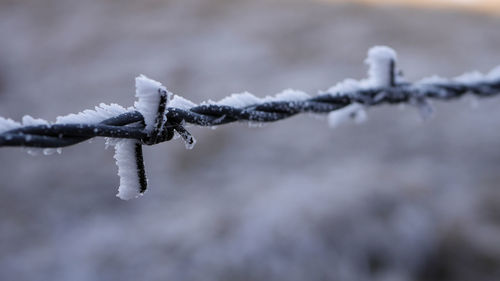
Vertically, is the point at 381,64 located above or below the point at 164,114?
above

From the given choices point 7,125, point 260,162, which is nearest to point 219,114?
point 7,125

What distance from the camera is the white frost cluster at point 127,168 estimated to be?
59cm

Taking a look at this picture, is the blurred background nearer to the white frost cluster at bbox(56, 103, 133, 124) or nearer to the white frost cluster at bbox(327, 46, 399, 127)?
the white frost cluster at bbox(327, 46, 399, 127)

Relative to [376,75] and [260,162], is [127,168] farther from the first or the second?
[260,162]

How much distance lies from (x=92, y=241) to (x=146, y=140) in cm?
208

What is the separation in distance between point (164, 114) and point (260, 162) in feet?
8.34

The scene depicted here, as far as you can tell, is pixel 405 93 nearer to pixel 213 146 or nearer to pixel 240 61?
pixel 213 146

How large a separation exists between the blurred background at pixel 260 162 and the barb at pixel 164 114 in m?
1.33

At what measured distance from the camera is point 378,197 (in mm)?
2369

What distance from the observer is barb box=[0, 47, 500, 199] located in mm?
523

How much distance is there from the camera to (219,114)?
667 millimetres

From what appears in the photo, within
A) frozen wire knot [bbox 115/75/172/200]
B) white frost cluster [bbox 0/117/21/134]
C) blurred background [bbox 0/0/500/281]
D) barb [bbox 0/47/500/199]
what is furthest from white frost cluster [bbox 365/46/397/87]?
blurred background [bbox 0/0/500/281]

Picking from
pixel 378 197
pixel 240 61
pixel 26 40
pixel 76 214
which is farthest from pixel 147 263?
pixel 26 40

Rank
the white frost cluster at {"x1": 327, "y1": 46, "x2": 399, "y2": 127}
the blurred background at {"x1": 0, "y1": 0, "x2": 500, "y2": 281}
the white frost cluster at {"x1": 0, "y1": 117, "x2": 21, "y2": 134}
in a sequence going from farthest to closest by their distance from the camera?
1. the blurred background at {"x1": 0, "y1": 0, "x2": 500, "y2": 281}
2. the white frost cluster at {"x1": 327, "y1": 46, "x2": 399, "y2": 127}
3. the white frost cluster at {"x1": 0, "y1": 117, "x2": 21, "y2": 134}
